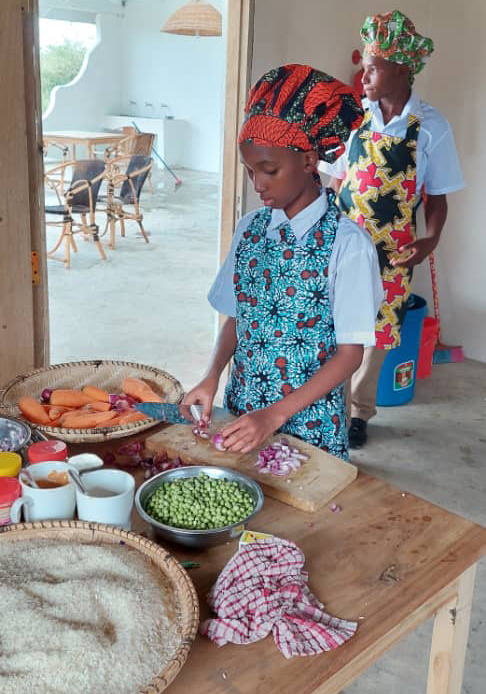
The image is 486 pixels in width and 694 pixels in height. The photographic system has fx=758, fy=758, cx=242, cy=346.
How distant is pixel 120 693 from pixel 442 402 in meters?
3.36

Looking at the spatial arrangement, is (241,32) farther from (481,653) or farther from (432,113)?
(481,653)

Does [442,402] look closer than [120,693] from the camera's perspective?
No

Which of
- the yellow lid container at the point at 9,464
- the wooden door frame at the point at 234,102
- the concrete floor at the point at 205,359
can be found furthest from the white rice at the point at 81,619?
the wooden door frame at the point at 234,102

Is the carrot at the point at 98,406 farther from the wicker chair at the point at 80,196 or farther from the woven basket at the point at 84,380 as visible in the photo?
the wicker chair at the point at 80,196

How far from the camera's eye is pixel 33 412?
160 centimetres

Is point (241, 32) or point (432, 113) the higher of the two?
point (241, 32)

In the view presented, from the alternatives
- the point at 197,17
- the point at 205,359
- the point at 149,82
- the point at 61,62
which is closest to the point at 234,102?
the point at 205,359

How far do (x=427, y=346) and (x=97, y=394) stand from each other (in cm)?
285

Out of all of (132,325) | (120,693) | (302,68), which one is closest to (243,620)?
(120,693)

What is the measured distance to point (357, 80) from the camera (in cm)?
367

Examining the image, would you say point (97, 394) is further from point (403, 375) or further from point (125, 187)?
point (125, 187)

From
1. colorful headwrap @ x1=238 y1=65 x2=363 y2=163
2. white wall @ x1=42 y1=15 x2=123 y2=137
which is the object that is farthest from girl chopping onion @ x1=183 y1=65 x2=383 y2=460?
white wall @ x1=42 y1=15 x2=123 y2=137

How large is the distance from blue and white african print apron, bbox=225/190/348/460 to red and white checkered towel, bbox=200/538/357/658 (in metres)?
0.58

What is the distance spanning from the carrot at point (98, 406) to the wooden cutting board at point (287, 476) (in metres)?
0.15
